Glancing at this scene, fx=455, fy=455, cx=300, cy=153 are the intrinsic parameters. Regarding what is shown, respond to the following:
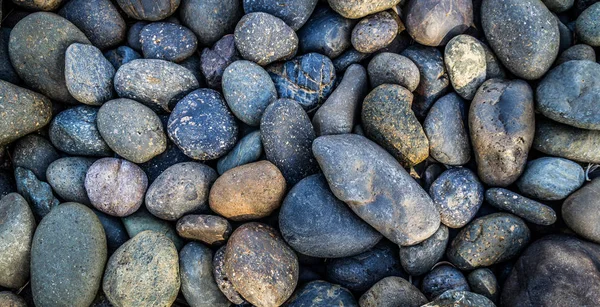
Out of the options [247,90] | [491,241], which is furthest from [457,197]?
[247,90]

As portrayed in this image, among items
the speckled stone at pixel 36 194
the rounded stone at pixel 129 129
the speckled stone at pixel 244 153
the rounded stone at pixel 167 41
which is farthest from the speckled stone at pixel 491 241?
the speckled stone at pixel 36 194

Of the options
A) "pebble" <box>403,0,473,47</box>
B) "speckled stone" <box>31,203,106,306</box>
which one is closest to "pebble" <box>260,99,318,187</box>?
"pebble" <box>403,0,473,47</box>

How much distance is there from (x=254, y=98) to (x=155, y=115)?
2.10ft

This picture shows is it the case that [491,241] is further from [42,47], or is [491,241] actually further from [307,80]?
[42,47]

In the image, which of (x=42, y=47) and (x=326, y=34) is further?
(x=326, y=34)

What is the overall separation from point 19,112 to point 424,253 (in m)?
2.55

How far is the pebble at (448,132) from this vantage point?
2785 millimetres

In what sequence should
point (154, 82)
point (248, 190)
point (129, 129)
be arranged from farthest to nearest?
1. point (154, 82)
2. point (129, 129)
3. point (248, 190)

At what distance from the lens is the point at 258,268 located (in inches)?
99.7

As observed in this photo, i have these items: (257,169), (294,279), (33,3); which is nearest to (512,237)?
(294,279)

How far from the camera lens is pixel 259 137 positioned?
9.26 ft

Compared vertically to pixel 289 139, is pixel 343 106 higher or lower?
higher

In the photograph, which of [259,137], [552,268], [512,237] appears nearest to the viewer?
[552,268]

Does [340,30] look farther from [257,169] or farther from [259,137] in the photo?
[257,169]
